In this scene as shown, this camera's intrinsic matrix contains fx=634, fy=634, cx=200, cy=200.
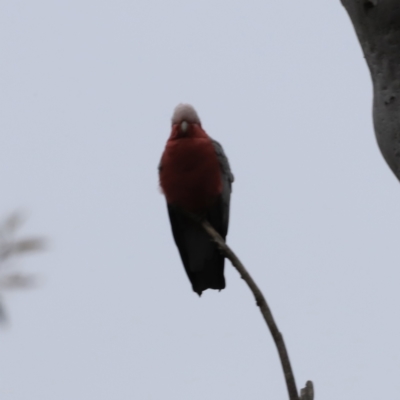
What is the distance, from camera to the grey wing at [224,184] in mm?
4664

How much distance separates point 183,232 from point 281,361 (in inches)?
93.8

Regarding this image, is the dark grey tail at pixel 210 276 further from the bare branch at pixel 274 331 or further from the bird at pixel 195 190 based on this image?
the bare branch at pixel 274 331

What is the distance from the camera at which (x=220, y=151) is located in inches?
184

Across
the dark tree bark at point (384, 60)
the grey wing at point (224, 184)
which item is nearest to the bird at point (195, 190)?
the grey wing at point (224, 184)

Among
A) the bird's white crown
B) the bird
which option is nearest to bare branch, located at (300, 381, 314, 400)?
the bird

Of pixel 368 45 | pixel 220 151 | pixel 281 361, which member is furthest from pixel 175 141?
pixel 281 361

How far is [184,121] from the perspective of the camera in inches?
178

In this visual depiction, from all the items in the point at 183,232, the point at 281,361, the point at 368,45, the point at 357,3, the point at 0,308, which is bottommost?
the point at 281,361

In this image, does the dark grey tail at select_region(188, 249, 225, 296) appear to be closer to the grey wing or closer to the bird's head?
the grey wing

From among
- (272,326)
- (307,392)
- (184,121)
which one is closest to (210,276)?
(184,121)

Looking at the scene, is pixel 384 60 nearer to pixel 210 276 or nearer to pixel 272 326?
pixel 272 326

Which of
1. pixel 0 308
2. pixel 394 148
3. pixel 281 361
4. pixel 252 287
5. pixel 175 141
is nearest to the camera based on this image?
pixel 0 308

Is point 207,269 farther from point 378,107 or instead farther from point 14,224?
point 14,224

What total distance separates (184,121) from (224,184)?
0.57 meters
